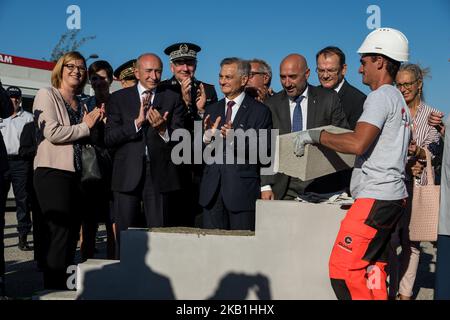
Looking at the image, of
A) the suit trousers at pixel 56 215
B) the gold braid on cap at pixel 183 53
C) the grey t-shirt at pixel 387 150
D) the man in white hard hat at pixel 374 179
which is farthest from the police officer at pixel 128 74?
the grey t-shirt at pixel 387 150

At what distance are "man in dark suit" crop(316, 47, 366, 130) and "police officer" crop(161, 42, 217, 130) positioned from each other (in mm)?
1211

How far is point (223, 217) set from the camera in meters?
5.30

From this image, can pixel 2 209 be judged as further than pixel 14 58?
No

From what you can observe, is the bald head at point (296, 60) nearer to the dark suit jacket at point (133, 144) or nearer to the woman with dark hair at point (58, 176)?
the dark suit jacket at point (133, 144)

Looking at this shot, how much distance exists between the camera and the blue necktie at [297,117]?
17.1 feet

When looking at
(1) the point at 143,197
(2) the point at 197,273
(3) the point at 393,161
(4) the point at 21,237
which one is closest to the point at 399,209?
(3) the point at 393,161

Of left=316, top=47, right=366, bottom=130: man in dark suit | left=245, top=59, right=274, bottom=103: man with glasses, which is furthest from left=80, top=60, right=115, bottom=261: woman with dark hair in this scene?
left=316, top=47, right=366, bottom=130: man in dark suit

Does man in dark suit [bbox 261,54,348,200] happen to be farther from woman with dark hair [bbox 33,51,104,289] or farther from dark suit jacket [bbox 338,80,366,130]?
woman with dark hair [bbox 33,51,104,289]

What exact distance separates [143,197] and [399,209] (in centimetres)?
249

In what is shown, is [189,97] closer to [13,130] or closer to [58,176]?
[58,176]

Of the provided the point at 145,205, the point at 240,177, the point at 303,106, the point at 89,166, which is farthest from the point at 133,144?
the point at 303,106

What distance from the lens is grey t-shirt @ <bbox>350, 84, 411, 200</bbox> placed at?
12.1 feet
